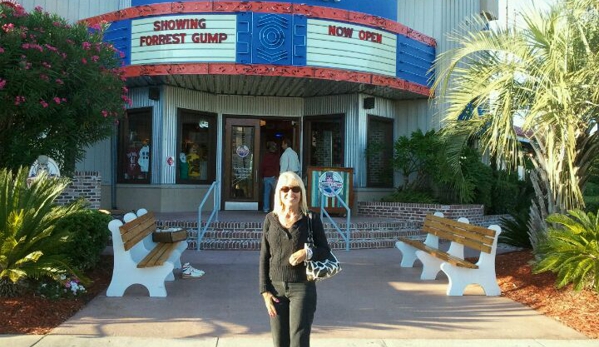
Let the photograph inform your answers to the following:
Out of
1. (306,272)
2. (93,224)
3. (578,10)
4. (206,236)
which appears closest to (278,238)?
(306,272)

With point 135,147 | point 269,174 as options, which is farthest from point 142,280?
point 135,147

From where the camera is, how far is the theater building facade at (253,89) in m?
11.4

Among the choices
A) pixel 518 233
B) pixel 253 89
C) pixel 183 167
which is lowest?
pixel 518 233

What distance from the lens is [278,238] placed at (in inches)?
148

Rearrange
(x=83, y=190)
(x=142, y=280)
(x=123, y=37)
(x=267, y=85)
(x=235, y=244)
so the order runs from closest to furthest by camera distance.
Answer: (x=142, y=280) → (x=83, y=190) → (x=235, y=244) → (x=123, y=37) → (x=267, y=85)

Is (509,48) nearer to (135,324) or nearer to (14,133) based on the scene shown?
(135,324)

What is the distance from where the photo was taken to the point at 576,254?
21.4ft

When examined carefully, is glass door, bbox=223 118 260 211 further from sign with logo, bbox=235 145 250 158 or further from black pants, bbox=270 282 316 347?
black pants, bbox=270 282 316 347

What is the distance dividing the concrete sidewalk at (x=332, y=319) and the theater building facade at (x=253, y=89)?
5.41m

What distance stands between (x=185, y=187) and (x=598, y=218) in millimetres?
9159

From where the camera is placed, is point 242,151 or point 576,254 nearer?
point 576,254

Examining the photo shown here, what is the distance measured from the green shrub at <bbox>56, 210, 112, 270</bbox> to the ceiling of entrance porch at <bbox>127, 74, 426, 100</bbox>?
5.30 metres

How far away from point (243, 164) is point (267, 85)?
7.74 feet

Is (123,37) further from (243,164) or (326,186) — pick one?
(326,186)
